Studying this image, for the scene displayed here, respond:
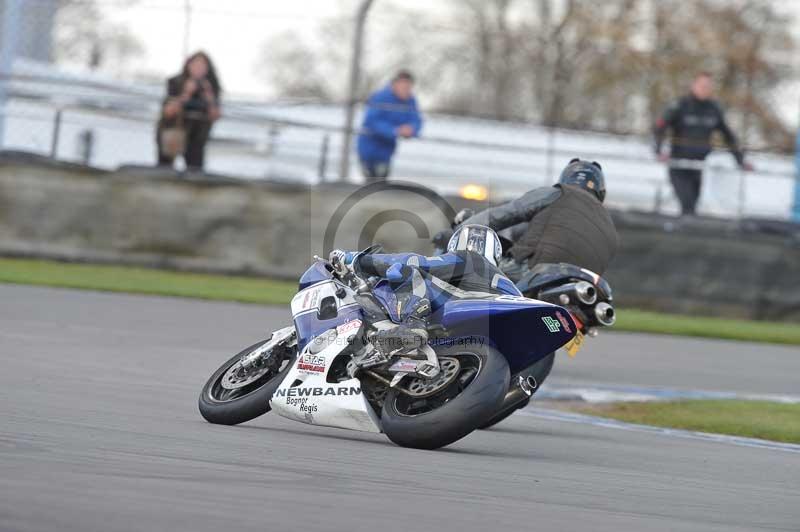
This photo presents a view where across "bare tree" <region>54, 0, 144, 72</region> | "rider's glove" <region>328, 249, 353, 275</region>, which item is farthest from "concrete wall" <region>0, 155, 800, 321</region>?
"rider's glove" <region>328, 249, 353, 275</region>

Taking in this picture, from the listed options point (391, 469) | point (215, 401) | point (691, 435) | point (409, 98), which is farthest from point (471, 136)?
point (391, 469)

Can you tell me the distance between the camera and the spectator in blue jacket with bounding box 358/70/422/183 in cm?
1672

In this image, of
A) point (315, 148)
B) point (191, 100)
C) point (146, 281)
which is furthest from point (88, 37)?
point (146, 281)

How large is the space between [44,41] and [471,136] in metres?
5.21

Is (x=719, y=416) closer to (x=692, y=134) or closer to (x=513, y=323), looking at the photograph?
(x=513, y=323)

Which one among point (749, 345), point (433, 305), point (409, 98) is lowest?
point (749, 345)

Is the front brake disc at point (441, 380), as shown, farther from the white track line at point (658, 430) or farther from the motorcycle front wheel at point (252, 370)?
the white track line at point (658, 430)

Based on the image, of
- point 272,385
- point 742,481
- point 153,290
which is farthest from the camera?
point 153,290

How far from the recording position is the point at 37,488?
4.52 m

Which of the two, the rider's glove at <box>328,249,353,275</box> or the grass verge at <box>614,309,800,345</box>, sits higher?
the rider's glove at <box>328,249,353,275</box>

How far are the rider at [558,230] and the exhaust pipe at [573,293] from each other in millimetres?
358

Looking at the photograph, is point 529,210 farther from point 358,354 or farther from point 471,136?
point 471,136

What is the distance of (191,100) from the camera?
16781 mm

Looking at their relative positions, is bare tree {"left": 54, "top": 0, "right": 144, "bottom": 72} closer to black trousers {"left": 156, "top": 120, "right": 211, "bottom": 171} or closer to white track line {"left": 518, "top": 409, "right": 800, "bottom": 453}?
black trousers {"left": 156, "top": 120, "right": 211, "bottom": 171}
